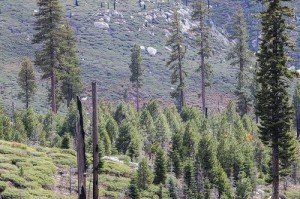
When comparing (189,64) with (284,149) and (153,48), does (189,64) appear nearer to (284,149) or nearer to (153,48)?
(153,48)

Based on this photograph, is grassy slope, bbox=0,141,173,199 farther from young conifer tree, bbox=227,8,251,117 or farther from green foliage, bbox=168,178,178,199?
young conifer tree, bbox=227,8,251,117

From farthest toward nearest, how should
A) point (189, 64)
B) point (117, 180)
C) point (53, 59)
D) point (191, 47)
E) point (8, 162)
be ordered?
1. point (191, 47)
2. point (189, 64)
3. point (53, 59)
4. point (117, 180)
5. point (8, 162)

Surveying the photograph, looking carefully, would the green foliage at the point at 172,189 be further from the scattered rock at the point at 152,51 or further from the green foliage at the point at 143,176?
the scattered rock at the point at 152,51

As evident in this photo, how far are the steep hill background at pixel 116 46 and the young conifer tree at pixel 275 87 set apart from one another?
86853mm

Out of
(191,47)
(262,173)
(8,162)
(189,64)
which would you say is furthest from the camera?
(191,47)

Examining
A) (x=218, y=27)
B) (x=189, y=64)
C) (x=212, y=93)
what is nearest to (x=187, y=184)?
(x=212, y=93)

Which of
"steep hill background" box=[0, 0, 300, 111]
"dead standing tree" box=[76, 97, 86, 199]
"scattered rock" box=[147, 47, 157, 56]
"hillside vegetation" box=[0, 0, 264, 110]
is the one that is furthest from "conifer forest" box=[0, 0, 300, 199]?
"scattered rock" box=[147, 47, 157, 56]

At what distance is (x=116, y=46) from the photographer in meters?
157

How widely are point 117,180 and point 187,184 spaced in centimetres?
427

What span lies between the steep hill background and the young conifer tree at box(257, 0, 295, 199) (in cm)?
8685

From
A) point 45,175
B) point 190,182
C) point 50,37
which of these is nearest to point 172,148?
point 190,182

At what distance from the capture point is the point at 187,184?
31.9 metres

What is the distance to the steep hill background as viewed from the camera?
134 metres

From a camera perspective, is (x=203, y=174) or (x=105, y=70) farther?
(x=105, y=70)
